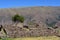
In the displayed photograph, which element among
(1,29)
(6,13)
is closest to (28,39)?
(1,29)

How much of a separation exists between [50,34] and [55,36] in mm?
564

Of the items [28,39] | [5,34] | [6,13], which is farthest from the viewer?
[6,13]

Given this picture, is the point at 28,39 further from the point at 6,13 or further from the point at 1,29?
the point at 6,13

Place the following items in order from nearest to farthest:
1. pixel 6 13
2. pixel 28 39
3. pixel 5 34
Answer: pixel 28 39 → pixel 5 34 → pixel 6 13

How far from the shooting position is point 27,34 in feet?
64.7

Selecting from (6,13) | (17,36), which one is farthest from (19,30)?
(6,13)

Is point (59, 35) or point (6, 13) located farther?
point (6, 13)

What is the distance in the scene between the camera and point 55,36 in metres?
19.5

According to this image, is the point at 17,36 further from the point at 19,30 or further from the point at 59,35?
the point at 59,35

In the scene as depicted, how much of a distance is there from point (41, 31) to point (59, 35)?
4.95 feet

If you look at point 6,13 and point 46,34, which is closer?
point 46,34

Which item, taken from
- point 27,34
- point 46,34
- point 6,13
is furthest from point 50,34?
point 6,13

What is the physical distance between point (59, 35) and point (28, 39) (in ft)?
10.6

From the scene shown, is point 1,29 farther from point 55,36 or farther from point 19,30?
point 55,36
